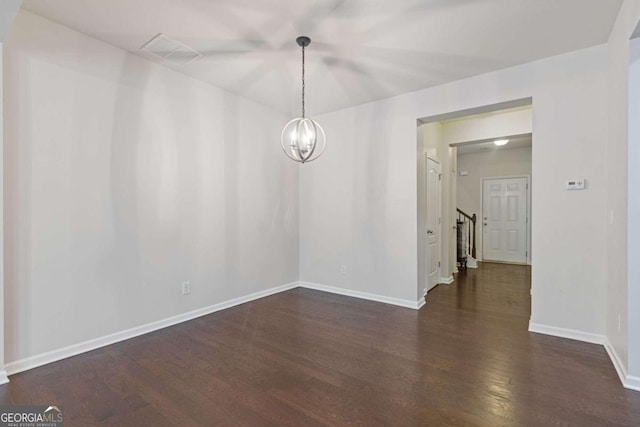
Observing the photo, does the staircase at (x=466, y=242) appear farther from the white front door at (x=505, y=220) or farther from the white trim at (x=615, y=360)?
the white trim at (x=615, y=360)

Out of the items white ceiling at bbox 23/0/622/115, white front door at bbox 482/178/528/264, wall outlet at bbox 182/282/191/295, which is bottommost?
wall outlet at bbox 182/282/191/295

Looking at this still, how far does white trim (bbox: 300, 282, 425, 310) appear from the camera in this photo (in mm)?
3911

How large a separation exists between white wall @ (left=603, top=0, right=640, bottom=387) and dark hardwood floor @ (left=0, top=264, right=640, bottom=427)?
13.1 inches

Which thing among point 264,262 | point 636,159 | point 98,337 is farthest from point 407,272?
point 98,337

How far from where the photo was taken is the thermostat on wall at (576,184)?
288cm

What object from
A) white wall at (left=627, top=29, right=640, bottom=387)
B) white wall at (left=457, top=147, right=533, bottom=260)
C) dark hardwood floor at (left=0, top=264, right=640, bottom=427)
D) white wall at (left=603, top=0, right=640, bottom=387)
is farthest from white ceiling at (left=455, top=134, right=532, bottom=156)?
white wall at (left=627, top=29, right=640, bottom=387)

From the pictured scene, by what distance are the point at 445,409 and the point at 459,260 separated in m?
5.10

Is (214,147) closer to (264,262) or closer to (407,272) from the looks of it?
(264,262)

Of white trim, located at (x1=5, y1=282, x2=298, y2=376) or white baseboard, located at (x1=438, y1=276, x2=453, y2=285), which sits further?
white baseboard, located at (x1=438, y1=276, x2=453, y2=285)

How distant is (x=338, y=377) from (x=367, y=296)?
2093 millimetres

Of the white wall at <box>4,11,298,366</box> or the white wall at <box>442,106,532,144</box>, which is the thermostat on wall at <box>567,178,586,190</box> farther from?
the white wall at <box>4,11,298,366</box>

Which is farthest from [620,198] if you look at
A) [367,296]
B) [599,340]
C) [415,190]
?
[367,296]

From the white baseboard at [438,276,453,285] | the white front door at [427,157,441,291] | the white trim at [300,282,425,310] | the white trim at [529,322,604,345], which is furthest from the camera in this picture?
the white baseboard at [438,276,453,285]

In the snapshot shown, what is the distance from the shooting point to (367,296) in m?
4.29
